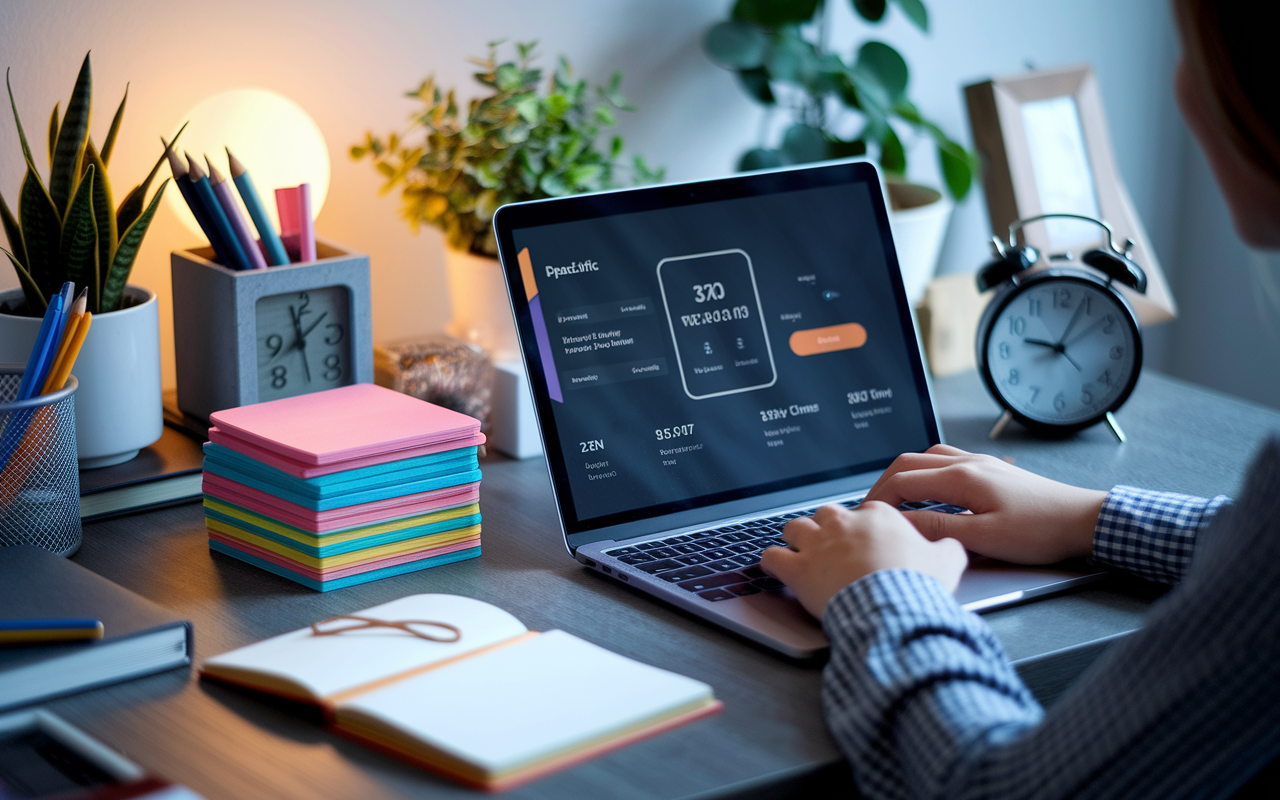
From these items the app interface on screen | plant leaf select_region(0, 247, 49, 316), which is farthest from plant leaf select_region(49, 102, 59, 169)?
the app interface on screen

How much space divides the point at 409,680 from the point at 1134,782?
0.40 m

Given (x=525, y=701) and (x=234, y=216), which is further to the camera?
(x=234, y=216)

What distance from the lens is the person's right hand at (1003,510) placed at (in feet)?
2.96

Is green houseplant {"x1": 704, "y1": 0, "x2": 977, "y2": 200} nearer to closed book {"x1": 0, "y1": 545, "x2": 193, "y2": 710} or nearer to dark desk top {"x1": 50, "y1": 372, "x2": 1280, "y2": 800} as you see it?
dark desk top {"x1": 50, "y1": 372, "x2": 1280, "y2": 800}

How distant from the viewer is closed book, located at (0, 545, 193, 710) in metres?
0.71

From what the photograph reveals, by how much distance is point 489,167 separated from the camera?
4.04 ft

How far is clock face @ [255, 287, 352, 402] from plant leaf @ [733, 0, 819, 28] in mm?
704

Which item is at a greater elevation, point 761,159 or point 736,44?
point 736,44

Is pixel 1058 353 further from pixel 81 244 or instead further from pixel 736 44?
pixel 81 244

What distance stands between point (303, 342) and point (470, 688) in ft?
1.77

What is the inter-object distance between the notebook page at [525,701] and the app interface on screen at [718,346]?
0.24 m

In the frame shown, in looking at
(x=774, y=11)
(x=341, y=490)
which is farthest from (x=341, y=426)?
(x=774, y=11)

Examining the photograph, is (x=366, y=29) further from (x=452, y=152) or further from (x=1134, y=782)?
(x=1134, y=782)

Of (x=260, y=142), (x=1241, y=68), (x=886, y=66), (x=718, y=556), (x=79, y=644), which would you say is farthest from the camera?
(x=886, y=66)
